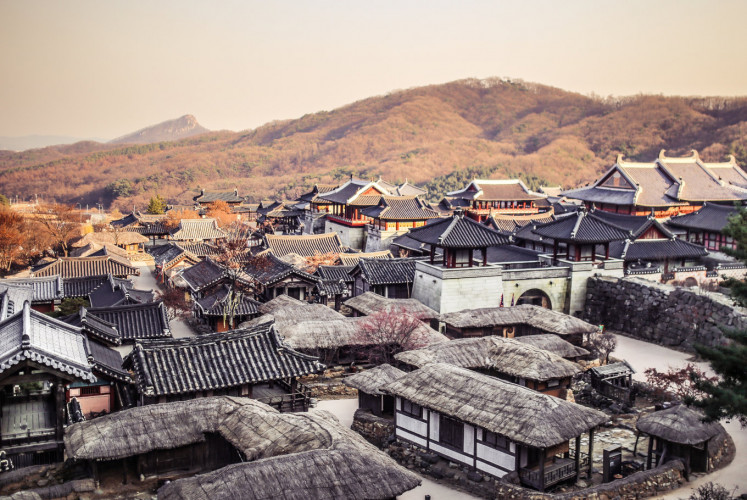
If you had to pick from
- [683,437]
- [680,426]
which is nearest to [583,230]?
[680,426]

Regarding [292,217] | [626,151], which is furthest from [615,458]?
[626,151]

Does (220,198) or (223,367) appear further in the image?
(220,198)

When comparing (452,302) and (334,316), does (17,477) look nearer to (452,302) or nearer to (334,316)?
(334,316)

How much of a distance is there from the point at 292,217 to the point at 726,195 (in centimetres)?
4708

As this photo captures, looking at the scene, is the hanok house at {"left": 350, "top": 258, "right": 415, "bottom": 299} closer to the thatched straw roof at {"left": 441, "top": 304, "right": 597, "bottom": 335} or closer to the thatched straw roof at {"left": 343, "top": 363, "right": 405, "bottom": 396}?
the thatched straw roof at {"left": 441, "top": 304, "right": 597, "bottom": 335}

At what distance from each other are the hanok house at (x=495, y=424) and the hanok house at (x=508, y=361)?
3114mm

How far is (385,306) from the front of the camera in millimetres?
31547

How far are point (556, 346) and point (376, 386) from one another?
29.7 ft

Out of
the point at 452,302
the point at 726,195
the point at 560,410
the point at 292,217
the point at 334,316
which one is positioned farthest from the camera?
the point at 292,217

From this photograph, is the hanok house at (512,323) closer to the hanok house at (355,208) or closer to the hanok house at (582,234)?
the hanok house at (582,234)

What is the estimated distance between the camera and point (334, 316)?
101ft

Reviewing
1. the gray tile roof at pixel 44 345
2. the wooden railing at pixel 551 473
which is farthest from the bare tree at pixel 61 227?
the wooden railing at pixel 551 473

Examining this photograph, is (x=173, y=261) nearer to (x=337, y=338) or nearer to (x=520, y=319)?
(x=337, y=338)

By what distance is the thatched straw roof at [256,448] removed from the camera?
42.4ft
